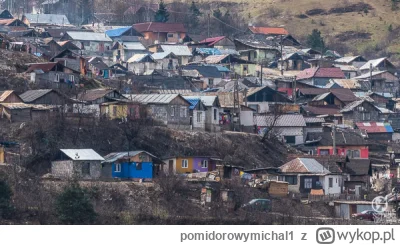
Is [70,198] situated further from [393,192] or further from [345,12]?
[345,12]

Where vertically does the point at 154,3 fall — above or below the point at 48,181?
above

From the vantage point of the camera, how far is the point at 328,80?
64500 mm

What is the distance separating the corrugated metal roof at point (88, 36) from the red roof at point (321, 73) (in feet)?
34.3

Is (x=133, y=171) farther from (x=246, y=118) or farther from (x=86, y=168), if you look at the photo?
(x=246, y=118)

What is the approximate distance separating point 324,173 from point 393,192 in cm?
240

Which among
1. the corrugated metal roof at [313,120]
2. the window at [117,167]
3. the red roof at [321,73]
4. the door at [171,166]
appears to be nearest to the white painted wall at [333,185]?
the door at [171,166]

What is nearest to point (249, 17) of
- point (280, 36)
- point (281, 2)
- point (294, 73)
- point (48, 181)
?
point (281, 2)

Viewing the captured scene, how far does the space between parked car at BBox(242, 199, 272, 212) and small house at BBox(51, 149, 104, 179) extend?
4710mm

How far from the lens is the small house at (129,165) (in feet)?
135

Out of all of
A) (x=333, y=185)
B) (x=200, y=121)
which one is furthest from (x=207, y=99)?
(x=333, y=185)

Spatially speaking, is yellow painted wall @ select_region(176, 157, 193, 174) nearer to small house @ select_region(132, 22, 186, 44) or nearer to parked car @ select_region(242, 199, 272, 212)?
parked car @ select_region(242, 199, 272, 212)

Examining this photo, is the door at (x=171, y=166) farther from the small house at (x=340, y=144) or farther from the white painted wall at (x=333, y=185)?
the small house at (x=340, y=144)

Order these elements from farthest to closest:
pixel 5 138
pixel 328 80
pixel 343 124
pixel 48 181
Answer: pixel 328 80 < pixel 343 124 < pixel 5 138 < pixel 48 181

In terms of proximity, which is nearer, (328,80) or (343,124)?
(343,124)
